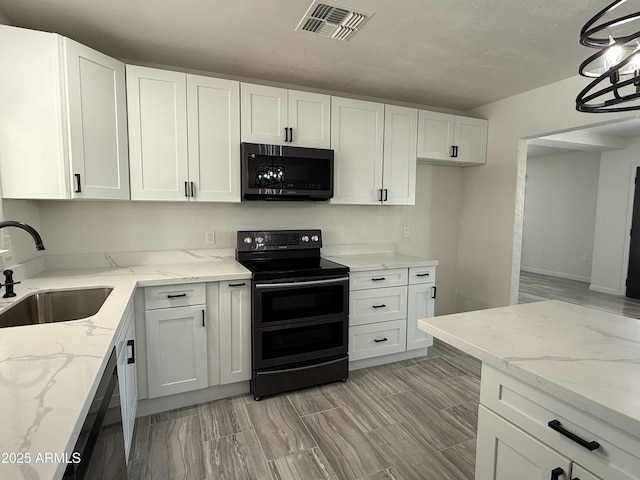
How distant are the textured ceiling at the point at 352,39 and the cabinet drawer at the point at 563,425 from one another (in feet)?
6.12

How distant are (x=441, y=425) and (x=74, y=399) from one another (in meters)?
2.11

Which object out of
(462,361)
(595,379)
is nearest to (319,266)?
(462,361)

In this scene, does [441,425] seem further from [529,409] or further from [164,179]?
[164,179]

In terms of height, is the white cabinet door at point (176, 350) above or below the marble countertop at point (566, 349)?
below

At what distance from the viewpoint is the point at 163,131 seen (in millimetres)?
2363

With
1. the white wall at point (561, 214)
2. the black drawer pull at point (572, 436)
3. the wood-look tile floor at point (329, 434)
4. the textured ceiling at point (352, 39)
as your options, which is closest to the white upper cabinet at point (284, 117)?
the textured ceiling at point (352, 39)

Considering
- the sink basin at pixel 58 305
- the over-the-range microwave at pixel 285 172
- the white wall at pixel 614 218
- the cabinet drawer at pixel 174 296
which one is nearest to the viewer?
the sink basin at pixel 58 305

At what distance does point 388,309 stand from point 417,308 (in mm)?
311

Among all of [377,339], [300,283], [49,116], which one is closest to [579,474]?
[300,283]

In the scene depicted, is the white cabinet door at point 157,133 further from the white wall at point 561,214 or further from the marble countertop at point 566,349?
the white wall at point 561,214

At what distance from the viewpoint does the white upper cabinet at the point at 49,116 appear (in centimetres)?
184

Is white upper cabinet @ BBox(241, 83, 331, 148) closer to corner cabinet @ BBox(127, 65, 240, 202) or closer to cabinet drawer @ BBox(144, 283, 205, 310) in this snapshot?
corner cabinet @ BBox(127, 65, 240, 202)

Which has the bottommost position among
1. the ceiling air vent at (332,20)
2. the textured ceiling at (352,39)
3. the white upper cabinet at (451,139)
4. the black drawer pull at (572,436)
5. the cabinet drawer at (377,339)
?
the cabinet drawer at (377,339)

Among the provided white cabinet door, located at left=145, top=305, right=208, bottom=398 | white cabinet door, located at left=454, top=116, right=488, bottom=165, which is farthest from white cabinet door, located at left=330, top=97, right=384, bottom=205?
white cabinet door, located at left=145, top=305, right=208, bottom=398
